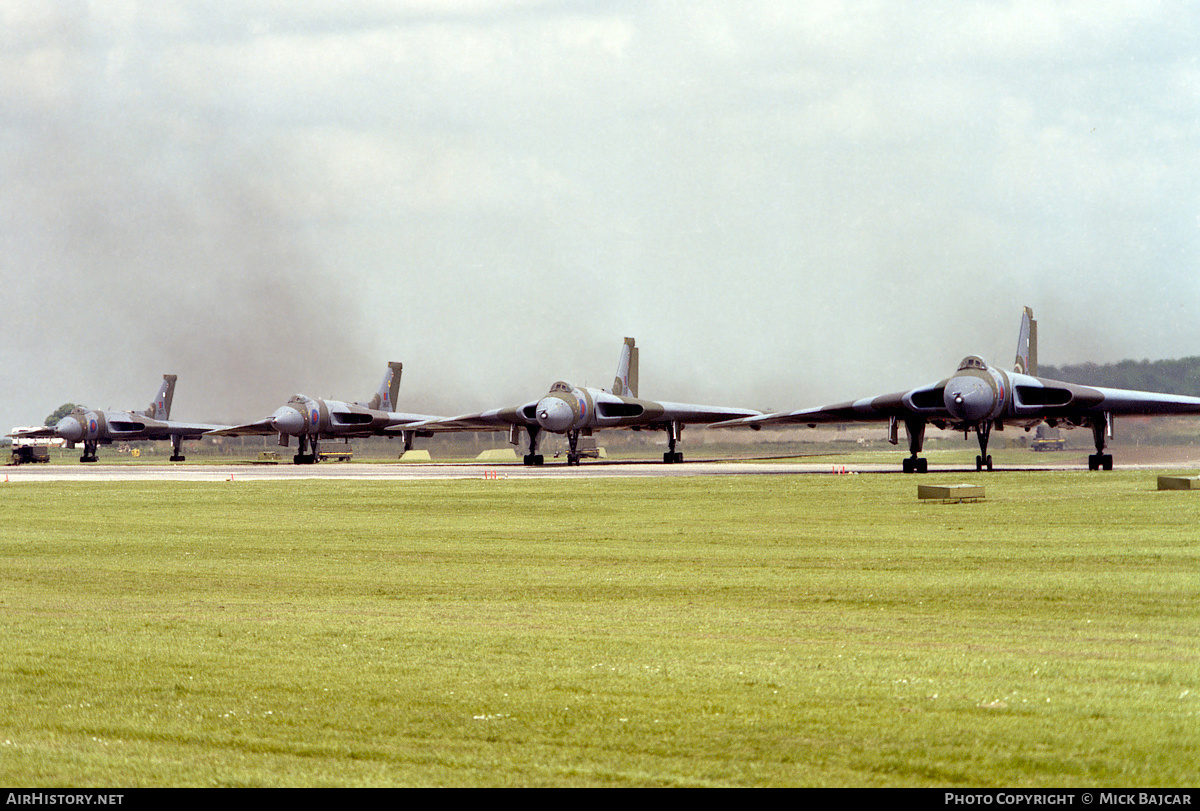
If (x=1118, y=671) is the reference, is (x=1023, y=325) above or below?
above

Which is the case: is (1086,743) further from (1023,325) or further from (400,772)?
(1023,325)

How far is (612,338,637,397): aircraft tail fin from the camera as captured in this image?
75.4 m

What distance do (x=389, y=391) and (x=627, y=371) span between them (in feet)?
63.2

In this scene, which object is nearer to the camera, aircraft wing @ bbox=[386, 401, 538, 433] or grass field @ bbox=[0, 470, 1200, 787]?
grass field @ bbox=[0, 470, 1200, 787]

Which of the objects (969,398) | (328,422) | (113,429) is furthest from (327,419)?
(969,398)

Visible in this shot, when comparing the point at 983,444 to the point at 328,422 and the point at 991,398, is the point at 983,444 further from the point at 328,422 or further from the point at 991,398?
the point at 328,422

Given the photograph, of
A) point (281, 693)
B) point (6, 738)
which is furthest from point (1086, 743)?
point (6, 738)

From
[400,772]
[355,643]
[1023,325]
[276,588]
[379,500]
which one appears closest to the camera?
[400,772]

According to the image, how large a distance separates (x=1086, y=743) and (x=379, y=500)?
1079 inches

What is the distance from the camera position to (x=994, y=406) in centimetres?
4425

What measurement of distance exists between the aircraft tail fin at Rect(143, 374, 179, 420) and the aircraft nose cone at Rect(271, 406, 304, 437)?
30806mm

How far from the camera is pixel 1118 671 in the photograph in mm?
9219

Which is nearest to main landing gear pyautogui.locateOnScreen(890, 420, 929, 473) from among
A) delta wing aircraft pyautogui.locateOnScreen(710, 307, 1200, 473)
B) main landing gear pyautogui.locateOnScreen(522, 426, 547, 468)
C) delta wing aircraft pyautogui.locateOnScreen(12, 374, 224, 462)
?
delta wing aircraft pyautogui.locateOnScreen(710, 307, 1200, 473)

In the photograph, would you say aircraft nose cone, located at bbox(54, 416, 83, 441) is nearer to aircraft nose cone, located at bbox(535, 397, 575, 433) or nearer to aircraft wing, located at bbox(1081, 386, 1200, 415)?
aircraft nose cone, located at bbox(535, 397, 575, 433)
